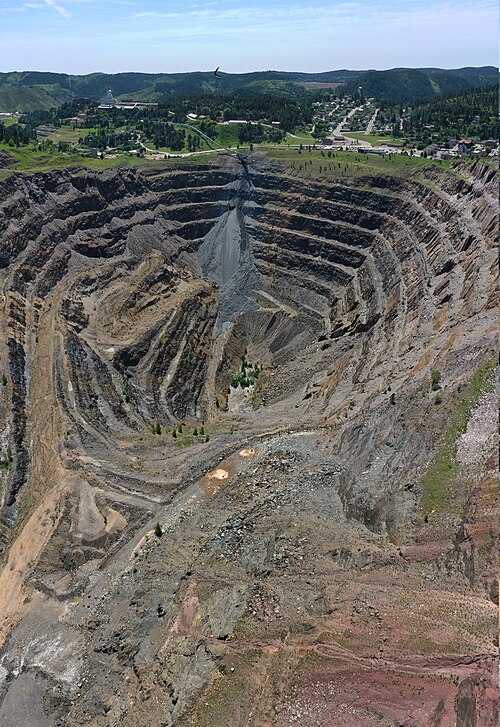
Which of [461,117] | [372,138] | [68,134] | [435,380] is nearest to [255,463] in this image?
[435,380]

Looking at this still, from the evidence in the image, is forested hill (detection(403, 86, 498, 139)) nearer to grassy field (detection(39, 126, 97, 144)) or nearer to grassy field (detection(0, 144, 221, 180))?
grassy field (detection(0, 144, 221, 180))

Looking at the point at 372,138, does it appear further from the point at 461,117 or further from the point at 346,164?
the point at 346,164

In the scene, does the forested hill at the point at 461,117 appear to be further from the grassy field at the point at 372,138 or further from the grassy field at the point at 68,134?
the grassy field at the point at 68,134

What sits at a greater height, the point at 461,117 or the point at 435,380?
the point at 461,117

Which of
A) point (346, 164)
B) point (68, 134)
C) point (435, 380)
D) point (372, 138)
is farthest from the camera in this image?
point (68, 134)

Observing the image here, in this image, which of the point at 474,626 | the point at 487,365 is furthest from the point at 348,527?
the point at 487,365

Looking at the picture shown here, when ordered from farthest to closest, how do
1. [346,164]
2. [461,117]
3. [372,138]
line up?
[461,117] < [372,138] < [346,164]

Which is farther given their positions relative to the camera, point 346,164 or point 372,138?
point 372,138

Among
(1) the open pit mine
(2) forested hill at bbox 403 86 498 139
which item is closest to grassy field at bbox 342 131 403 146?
(2) forested hill at bbox 403 86 498 139
